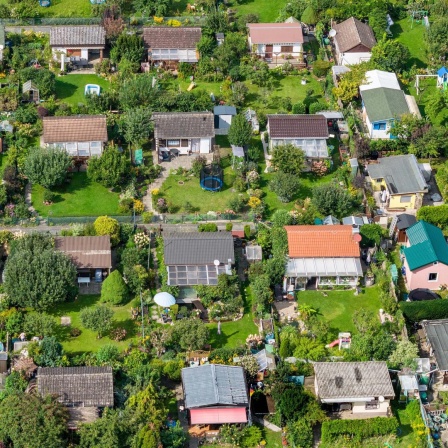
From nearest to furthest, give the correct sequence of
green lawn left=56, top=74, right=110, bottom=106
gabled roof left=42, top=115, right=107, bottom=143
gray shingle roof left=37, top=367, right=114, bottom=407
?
gray shingle roof left=37, top=367, right=114, bottom=407
gabled roof left=42, top=115, right=107, bottom=143
green lawn left=56, top=74, right=110, bottom=106

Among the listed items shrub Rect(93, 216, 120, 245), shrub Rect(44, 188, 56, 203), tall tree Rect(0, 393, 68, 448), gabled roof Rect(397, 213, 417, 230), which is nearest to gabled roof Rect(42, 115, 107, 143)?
shrub Rect(44, 188, 56, 203)

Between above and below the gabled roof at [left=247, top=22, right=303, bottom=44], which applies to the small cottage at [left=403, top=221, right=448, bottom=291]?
below

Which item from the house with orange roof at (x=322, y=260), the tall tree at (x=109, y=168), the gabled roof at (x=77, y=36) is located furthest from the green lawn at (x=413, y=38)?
the tall tree at (x=109, y=168)

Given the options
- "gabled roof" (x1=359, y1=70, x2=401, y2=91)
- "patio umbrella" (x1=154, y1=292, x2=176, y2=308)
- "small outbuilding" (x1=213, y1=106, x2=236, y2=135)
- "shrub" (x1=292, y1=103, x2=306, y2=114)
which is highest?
"gabled roof" (x1=359, y1=70, x2=401, y2=91)

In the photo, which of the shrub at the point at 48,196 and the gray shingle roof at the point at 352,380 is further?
the shrub at the point at 48,196

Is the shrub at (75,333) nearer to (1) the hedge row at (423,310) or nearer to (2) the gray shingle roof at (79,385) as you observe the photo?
(2) the gray shingle roof at (79,385)

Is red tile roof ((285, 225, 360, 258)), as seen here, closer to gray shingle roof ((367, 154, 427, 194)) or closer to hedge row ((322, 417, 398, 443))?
gray shingle roof ((367, 154, 427, 194))

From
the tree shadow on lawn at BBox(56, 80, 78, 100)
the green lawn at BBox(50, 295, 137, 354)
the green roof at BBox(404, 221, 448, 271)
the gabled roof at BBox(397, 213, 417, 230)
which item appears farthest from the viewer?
the tree shadow on lawn at BBox(56, 80, 78, 100)

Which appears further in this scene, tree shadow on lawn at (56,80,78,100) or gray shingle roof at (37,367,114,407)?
tree shadow on lawn at (56,80,78,100)
